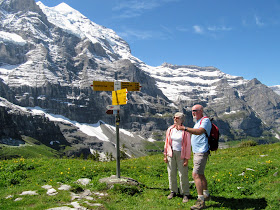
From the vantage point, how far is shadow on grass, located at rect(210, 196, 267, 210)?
34.4 ft

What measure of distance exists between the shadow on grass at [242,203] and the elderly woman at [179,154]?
159 cm

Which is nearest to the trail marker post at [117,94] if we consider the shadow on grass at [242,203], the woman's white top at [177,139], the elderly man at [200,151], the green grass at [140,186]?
the green grass at [140,186]

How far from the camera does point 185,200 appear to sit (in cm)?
1140

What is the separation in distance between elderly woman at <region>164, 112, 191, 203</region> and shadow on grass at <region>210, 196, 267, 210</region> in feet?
5.23

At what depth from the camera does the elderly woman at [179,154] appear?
11.6 m

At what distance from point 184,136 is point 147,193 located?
3.89 meters

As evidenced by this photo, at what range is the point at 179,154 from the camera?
38.9 feet

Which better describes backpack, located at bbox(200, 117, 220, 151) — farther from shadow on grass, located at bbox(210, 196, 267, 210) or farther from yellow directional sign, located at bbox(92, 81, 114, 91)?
yellow directional sign, located at bbox(92, 81, 114, 91)

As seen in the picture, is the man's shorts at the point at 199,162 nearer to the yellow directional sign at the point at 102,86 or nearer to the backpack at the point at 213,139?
the backpack at the point at 213,139

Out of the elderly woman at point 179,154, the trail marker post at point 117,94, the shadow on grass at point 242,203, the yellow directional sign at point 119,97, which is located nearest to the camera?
the shadow on grass at point 242,203

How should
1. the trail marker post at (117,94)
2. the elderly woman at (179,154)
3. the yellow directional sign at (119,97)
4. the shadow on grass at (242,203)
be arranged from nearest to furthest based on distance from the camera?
the shadow on grass at (242,203), the elderly woman at (179,154), the yellow directional sign at (119,97), the trail marker post at (117,94)

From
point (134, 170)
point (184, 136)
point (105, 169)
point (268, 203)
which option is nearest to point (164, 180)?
point (134, 170)

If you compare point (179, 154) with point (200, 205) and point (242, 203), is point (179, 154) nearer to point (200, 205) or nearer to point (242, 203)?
point (200, 205)

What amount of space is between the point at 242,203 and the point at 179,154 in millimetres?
3528
